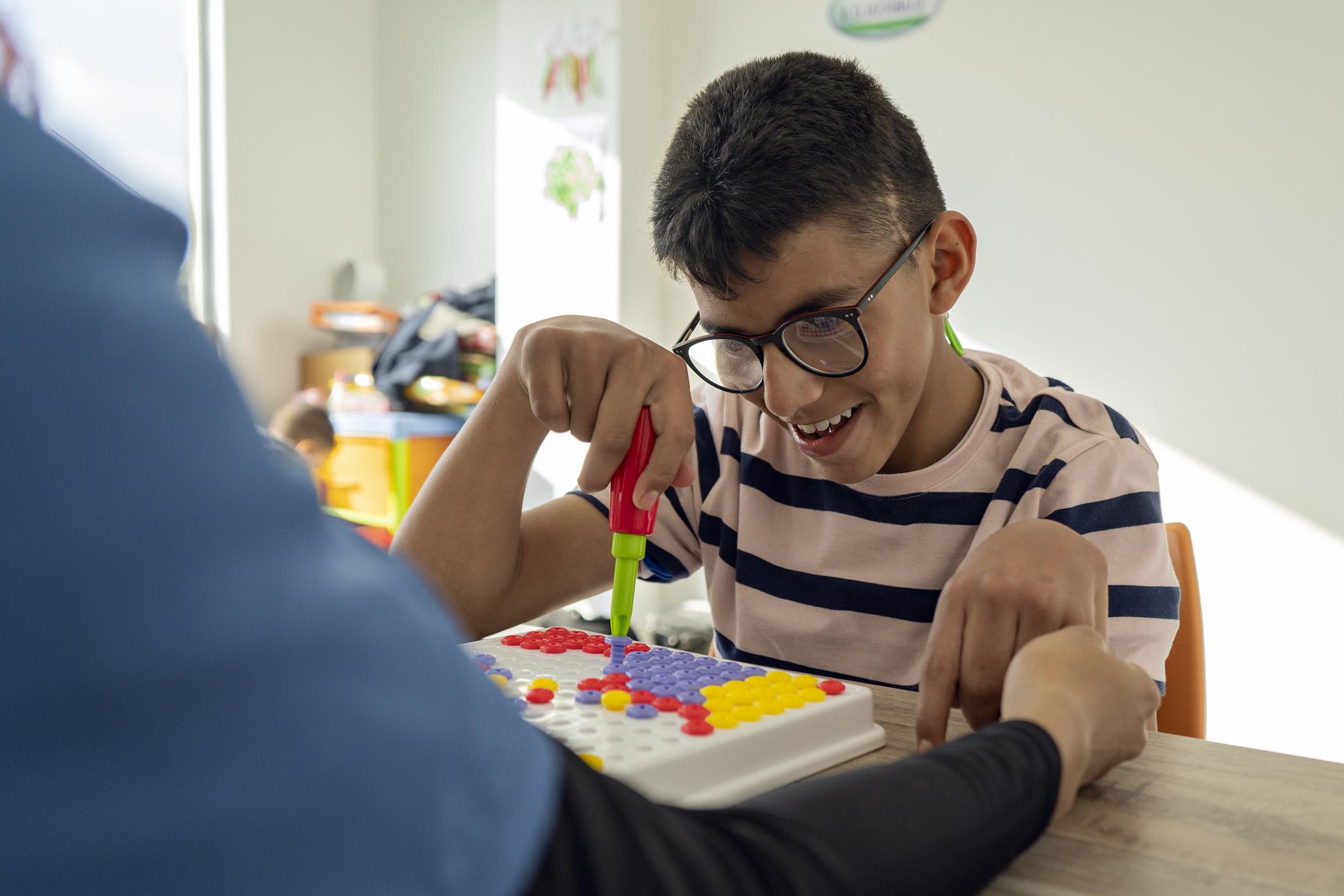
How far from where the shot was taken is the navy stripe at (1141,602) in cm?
84

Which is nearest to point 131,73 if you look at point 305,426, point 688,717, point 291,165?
point 291,165

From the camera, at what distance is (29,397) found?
0.21m

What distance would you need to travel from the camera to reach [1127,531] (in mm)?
878

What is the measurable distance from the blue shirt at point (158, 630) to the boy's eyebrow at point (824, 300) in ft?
2.17

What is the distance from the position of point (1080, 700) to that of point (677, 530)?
Result: 658mm

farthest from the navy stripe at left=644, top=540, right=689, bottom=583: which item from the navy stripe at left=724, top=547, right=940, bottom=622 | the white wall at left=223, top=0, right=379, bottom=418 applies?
the white wall at left=223, top=0, right=379, bottom=418

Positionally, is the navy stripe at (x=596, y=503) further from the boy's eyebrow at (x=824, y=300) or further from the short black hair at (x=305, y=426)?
the short black hair at (x=305, y=426)

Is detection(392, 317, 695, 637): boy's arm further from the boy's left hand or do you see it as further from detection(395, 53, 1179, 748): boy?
the boy's left hand

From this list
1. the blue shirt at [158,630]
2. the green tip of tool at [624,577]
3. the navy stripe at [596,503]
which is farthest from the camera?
the navy stripe at [596,503]

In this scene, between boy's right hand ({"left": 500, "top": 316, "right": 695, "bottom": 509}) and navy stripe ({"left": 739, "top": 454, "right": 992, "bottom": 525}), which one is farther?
navy stripe ({"left": 739, "top": 454, "right": 992, "bottom": 525})

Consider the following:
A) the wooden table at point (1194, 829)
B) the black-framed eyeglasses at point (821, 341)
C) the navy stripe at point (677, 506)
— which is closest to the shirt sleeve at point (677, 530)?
the navy stripe at point (677, 506)

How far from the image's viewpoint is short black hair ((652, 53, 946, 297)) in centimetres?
85

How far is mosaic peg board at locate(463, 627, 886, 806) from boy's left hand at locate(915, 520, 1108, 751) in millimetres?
43

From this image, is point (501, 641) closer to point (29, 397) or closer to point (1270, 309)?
point (29, 397)
